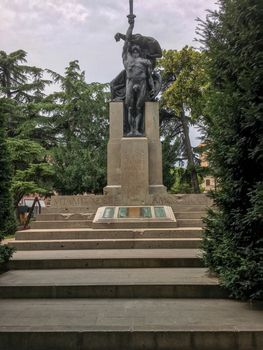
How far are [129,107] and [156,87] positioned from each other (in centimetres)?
158

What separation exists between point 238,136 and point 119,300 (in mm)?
2984

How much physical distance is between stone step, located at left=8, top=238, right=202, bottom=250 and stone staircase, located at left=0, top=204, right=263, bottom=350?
24 millimetres

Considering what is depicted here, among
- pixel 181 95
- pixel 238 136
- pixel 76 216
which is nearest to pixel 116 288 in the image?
pixel 238 136

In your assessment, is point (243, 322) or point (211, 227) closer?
point (243, 322)

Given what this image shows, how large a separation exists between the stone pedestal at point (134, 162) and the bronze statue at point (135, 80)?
34 cm

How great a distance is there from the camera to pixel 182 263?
7438 mm

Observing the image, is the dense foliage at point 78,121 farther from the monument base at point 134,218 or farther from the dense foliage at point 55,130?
the monument base at point 134,218

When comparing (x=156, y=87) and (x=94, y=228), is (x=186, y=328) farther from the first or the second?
(x=156, y=87)

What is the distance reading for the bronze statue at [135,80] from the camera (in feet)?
50.2

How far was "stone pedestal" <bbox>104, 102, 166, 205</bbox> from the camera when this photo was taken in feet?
46.6

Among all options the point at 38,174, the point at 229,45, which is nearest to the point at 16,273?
the point at 229,45

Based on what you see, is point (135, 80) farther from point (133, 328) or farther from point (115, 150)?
point (133, 328)

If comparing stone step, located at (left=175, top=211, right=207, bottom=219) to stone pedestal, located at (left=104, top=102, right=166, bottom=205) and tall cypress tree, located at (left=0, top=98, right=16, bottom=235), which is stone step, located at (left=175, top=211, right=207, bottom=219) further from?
tall cypress tree, located at (left=0, top=98, right=16, bottom=235)

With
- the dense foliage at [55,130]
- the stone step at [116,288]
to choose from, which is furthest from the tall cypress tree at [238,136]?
the dense foliage at [55,130]
